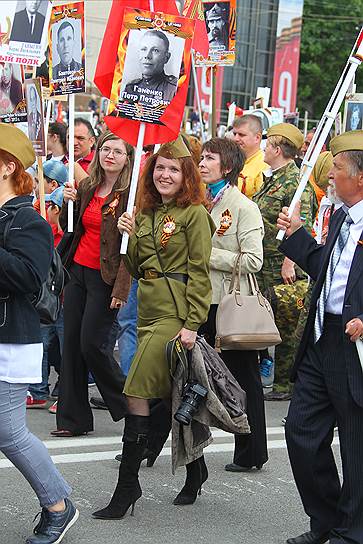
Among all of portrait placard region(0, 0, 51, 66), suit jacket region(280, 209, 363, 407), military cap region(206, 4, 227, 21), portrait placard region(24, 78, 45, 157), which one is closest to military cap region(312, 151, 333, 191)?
military cap region(206, 4, 227, 21)

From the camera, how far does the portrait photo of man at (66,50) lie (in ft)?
25.6

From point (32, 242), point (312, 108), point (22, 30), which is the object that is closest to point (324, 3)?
point (312, 108)

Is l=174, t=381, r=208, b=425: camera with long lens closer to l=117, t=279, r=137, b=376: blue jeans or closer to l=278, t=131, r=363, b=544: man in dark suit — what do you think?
l=278, t=131, r=363, b=544: man in dark suit

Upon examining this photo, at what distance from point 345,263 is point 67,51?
3.49 meters

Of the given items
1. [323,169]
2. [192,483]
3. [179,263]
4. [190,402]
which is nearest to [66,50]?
[323,169]

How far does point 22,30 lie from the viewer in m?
8.34

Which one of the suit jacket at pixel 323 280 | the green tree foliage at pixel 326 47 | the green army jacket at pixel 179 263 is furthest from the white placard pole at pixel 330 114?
the green tree foliage at pixel 326 47

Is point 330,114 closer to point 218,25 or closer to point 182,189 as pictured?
point 182,189

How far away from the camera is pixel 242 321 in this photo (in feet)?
21.4

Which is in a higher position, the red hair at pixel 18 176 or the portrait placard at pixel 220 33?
the portrait placard at pixel 220 33

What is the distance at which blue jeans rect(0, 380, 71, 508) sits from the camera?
4812mm

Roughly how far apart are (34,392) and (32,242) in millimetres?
3783

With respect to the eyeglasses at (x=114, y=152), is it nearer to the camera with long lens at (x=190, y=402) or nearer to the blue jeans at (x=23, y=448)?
the camera with long lens at (x=190, y=402)

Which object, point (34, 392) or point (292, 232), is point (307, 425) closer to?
point (292, 232)
